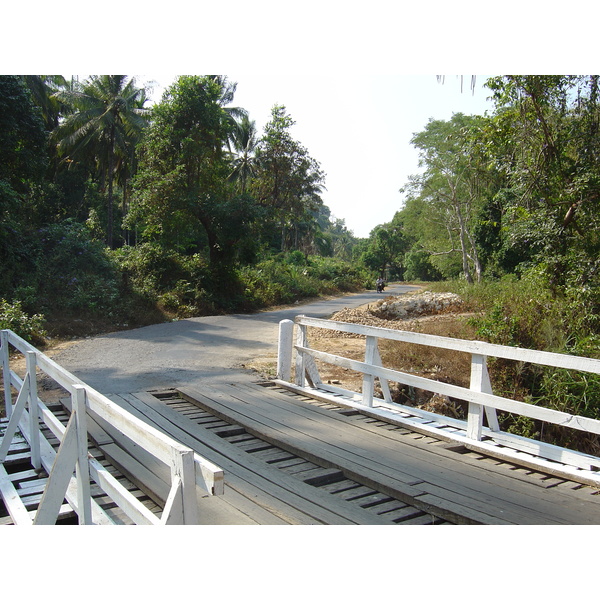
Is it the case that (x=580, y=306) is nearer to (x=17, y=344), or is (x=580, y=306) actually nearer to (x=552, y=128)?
(x=552, y=128)

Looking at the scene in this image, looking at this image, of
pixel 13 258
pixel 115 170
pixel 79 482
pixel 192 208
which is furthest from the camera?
pixel 115 170

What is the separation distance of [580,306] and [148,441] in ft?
22.3

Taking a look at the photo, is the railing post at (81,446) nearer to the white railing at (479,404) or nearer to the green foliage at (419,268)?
the white railing at (479,404)

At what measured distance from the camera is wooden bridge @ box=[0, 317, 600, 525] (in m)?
3.02

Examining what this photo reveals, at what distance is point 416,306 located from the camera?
1508 centimetres

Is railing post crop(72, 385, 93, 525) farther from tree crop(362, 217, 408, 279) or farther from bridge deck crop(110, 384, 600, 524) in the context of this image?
tree crop(362, 217, 408, 279)

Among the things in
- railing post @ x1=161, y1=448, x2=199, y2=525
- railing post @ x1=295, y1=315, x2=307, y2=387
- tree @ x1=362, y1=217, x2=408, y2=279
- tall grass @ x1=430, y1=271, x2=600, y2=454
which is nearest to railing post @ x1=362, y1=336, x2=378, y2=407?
railing post @ x1=295, y1=315, x2=307, y2=387

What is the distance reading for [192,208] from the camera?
17.2 metres

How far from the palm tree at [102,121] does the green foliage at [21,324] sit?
43.0 feet

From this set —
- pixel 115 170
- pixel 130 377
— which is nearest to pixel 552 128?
pixel 130 377

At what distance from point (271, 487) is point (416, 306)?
12.0 metres

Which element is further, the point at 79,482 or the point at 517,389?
the point at 517,389

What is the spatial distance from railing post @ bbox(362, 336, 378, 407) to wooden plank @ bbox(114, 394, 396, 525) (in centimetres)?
174

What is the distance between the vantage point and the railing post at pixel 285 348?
22.0 feet
